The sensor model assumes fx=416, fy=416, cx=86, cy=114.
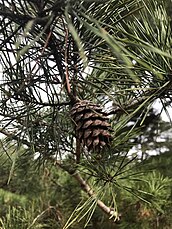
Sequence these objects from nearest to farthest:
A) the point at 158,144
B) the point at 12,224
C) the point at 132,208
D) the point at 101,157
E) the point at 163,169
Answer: the point at 101,157, the point at 12,224, the point at 132,208, the point at 163,169, the point at 158,144

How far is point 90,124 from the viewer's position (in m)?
0.36

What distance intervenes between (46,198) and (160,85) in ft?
2.44

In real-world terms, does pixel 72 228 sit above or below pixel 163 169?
below

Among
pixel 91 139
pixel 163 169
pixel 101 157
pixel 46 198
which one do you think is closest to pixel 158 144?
pixel 163 169

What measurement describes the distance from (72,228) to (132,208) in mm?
155

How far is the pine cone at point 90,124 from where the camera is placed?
355 mm

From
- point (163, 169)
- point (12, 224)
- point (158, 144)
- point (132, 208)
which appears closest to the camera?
point (12, 224)

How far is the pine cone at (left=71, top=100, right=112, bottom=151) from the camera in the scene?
0.35m

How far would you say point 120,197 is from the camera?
948mm

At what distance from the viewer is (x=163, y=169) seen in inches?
50.9

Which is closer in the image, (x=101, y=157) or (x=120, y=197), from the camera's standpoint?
(x=101, y=157)

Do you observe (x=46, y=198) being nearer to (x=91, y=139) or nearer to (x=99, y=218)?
(x=99, y=218)

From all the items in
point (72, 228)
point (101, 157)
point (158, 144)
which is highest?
point (158, 144)

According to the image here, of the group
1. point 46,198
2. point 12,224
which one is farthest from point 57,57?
point 46,198
